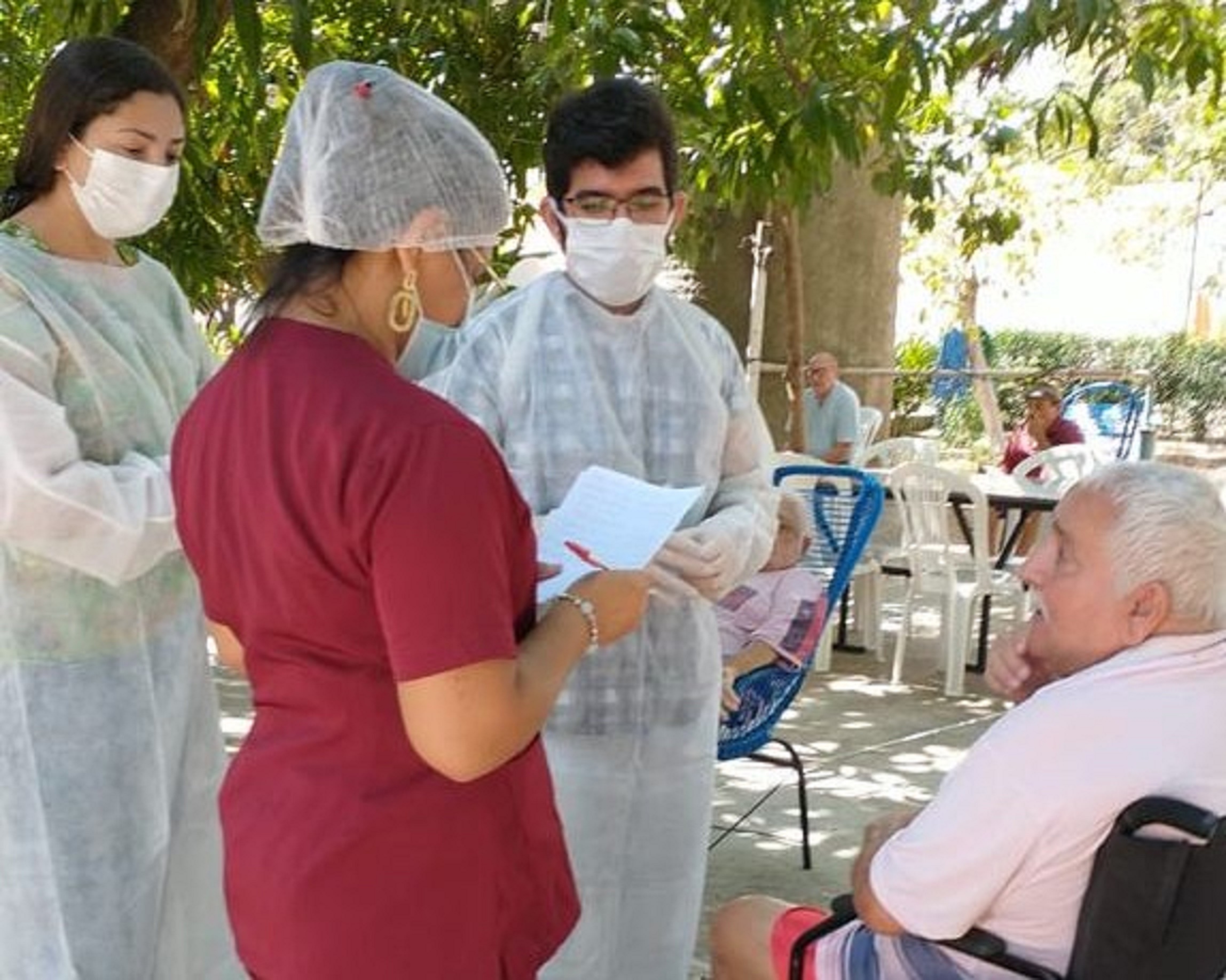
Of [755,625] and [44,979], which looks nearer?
[44,979]

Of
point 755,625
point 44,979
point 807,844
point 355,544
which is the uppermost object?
point 355,544

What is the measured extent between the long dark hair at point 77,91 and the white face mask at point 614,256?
672 mm

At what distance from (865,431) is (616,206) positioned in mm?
5790

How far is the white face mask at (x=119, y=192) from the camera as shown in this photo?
88.8 inches

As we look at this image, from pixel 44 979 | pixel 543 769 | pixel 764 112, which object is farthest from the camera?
pixel 764 112

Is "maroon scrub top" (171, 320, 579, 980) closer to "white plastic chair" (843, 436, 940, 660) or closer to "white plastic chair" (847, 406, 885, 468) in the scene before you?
"white plastic chair" (843, 436, 940, 660)

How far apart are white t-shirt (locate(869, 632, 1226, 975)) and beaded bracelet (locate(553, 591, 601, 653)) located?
19.0 inches

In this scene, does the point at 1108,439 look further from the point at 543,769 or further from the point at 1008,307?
the point at 1008,307

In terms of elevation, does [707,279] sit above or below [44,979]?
above

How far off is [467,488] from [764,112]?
2740 mm

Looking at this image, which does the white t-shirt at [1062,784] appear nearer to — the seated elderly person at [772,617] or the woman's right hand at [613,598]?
the woman's right hand at [613,598]

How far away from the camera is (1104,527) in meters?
1.78

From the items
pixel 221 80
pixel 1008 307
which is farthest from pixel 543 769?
pixel 1008 307

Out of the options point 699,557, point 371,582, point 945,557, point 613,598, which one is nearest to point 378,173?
point 371,582
